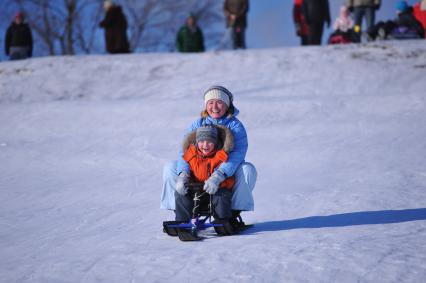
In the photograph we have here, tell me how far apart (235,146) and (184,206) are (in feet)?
1.90

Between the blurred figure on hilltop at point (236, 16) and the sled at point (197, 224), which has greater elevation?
the blurred figure on hilltop at point (236, 16)

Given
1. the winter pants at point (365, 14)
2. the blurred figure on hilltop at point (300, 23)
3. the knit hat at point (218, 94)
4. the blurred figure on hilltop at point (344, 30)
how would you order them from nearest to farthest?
the knit hat at point (218, 94) → the winter pants at point (365, 14) → the blurred figure on hilltop at point (300, 23) → the blurred figure on hilltop at point (344, 30)

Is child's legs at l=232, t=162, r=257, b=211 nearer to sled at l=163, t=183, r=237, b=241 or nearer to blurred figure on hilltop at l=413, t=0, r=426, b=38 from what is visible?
sled at l=163, t=183, r=237, b=241

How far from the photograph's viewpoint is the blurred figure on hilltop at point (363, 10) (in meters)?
13.5

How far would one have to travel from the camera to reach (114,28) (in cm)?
1511

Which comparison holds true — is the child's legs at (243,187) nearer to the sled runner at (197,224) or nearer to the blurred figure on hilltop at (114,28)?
the sled runner at (197,224)

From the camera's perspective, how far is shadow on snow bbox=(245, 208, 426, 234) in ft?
15.0

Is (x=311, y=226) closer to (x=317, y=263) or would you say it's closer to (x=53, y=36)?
(x=317, y=263)

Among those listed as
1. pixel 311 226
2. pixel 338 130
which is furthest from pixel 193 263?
pixel 338 130

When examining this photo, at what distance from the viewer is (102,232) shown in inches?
196

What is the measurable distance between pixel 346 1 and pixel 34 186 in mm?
9403

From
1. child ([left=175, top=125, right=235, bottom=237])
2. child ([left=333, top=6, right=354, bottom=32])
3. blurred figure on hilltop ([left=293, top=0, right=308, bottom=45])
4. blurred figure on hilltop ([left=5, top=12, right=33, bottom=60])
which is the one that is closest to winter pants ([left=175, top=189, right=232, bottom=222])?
child ([left=175, top=125, right=235, bottom=237])

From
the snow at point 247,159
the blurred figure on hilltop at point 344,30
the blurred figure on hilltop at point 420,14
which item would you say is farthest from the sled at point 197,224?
the blurred figure on hilltop at point 420,14

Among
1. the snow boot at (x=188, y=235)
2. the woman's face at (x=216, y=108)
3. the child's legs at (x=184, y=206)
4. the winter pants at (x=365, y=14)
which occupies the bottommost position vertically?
the snow boot at (x=188, y=235)
